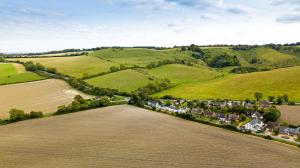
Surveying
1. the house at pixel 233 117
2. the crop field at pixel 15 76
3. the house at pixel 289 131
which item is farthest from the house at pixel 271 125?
the crop field at pixel 15 76

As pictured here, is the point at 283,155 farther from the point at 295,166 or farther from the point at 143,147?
the point at 143,147

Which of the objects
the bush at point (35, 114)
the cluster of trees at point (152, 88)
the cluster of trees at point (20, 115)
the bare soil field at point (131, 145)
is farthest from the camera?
the cluster of trees at point (152, 88)

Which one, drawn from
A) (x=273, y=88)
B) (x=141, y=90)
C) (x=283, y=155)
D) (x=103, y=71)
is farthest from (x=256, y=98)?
(x=103, y=71)

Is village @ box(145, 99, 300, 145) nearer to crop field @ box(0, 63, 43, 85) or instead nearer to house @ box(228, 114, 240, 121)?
house @ box(228, 114, 240, 121)

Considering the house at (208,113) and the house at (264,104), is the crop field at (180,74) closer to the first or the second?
the house at (264,104)

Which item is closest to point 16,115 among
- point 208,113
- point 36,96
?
point 36,96

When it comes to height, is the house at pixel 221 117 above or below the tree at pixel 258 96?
below
